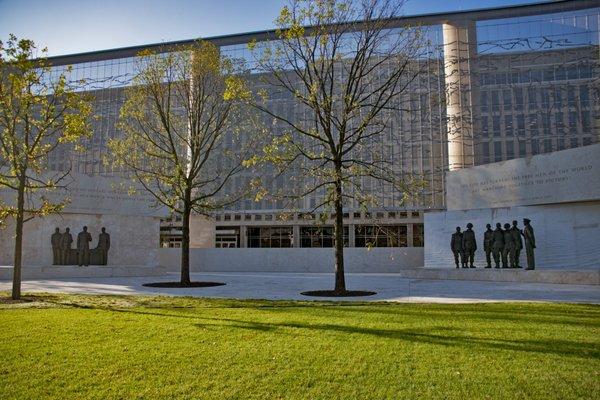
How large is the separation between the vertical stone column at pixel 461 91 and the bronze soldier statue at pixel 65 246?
84.6 ft

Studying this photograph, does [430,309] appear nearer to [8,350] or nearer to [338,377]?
[338,377]

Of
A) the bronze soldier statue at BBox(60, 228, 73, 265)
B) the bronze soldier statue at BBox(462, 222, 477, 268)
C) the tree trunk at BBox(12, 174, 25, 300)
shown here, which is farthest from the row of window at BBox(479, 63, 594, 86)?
the tree trunk at BBox(12, 174, 25, 300)

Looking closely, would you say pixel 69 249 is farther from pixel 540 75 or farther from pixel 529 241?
pixel 540 75

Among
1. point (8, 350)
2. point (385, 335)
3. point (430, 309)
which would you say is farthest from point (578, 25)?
point (8, 350)

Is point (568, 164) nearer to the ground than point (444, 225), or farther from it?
farther from it

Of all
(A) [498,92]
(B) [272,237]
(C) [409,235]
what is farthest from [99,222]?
(A) [498,92]

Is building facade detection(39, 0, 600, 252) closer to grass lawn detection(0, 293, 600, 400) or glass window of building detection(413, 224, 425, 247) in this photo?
glass window of building detection(413, 224, 425, 247)

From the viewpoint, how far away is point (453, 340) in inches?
249

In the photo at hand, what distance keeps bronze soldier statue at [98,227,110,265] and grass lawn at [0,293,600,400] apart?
45.2ft

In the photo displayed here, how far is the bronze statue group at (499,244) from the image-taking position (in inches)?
717

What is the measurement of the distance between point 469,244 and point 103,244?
15112 mm

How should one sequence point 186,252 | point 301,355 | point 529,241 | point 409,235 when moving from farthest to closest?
1. point 409,235
2. point 529,241
3. point 186,252
4. point 301,355

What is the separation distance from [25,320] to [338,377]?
5.78 m

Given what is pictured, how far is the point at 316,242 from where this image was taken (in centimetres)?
4841
